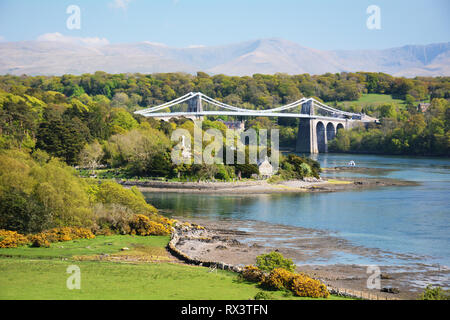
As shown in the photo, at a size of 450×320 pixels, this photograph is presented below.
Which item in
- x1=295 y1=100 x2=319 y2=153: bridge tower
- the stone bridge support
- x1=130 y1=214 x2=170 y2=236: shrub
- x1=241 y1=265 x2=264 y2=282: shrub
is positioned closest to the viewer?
x1=241 y1=265 x2=264 y2=282: shrub

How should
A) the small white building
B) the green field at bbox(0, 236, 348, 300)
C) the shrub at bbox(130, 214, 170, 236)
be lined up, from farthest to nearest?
the small white building → the shrub at bbox(130, 214, 170, 236) → the green field at bbox(0, 236, 348, 300)

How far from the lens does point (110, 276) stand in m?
13.3

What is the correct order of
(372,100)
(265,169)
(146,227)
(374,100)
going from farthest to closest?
(372,100) → (374,100) → (265,169) → (146,227)

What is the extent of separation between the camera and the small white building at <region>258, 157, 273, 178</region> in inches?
1678

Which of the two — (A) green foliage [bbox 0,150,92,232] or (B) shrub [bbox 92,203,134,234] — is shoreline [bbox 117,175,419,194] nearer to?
(B) shrub [bbox 92,203,134,234]

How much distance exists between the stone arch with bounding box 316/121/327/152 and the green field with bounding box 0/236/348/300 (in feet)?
229

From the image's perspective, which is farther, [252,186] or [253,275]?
[252,186]

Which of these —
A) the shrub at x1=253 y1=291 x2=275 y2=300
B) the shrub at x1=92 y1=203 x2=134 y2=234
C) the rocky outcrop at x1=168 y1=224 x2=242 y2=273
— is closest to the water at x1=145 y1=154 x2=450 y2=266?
the rocky outcrop at x1=168 y1=224 x2=242 y2=273

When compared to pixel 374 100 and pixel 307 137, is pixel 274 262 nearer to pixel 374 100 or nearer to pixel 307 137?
pixel 307 137

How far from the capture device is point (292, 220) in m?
26.6

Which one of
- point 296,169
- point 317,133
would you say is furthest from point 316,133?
point 296,169

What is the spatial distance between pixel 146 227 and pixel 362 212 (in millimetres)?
12915

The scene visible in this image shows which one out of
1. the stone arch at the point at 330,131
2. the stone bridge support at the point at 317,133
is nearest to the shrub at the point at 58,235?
the stone bridge support at the point at 317,133
